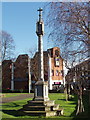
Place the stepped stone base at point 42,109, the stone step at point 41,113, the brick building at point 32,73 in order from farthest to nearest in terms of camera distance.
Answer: the brick building at point 32,73 < the stepped stone base at point 42,109 < the stone step at point 41,113

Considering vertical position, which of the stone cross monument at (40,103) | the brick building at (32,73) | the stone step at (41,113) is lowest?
the stone step at (41,113)

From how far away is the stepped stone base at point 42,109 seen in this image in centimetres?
1409

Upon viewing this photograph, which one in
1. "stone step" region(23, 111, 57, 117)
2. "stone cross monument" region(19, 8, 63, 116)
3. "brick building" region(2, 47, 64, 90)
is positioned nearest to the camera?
"stone step" region(23, 111, 57, 117)

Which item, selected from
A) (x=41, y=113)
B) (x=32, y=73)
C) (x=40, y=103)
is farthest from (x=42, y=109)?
(x=32, y=73)

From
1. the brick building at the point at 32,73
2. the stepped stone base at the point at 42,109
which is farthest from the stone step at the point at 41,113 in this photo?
the brick building at the point at 32,73

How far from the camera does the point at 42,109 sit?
14.6 metres

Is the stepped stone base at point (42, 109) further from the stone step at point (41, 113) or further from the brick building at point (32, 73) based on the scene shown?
the brick building at point (32, 73)

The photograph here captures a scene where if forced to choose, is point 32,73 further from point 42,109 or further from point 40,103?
point 42,109

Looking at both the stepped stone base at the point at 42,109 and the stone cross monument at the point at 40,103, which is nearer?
the stepped stone base at the point at 42,109

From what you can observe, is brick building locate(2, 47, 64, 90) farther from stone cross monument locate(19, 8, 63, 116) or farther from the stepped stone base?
the stepped stone base

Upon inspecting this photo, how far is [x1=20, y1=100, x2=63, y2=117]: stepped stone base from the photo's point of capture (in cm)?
1409

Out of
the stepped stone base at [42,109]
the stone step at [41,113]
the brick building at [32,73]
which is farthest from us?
the brick building at [32,73]

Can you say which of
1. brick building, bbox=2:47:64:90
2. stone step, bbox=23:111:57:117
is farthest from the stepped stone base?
brick building, bbox=2:47:64:90

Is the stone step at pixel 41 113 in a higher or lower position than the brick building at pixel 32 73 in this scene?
lower
